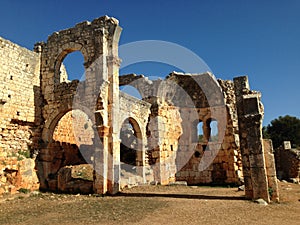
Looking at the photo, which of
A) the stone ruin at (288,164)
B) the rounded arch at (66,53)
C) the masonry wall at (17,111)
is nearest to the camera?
the masonry wall at (17,111)

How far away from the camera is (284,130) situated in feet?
115

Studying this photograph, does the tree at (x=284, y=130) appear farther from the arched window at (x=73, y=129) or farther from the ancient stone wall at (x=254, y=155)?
the ancient stone wall at (x=254, y=155)

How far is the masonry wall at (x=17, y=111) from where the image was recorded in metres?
11.5

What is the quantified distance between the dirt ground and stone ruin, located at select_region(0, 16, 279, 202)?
4.09 feet

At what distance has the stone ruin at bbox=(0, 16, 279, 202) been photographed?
11023mm

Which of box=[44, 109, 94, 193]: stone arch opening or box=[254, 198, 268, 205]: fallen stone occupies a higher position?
box=[44, 109, 94, 193]: stone arch opening

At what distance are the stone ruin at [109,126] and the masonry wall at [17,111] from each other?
0.04 metres

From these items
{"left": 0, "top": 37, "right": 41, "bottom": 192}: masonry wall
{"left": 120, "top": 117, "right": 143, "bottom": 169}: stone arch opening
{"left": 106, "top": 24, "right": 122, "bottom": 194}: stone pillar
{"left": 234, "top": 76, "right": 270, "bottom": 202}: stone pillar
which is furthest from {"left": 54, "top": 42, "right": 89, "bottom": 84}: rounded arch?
{"left": 234, "top": 76, "right": 270, "bottom": 202}: stone pillar

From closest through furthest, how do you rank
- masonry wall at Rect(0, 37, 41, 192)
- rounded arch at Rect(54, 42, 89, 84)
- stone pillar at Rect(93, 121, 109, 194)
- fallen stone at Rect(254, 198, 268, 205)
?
fallen stone at Rect(254, 198, 268, 205)
stone pillar at Rect(93, 121, 109, 194)
masonry wall at Rect(0, 37, 41, 192)
rounded arch at Rect(54, 42, 89, 84)

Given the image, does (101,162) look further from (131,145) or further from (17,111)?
(131,145)

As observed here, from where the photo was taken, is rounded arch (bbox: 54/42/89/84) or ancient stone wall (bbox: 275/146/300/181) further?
ancient stone wall (bbox: 275/146/300/181)

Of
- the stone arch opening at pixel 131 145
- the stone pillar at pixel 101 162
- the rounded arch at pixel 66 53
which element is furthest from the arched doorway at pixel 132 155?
the rounded arch at pixel 66 53

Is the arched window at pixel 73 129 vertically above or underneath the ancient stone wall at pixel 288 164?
above

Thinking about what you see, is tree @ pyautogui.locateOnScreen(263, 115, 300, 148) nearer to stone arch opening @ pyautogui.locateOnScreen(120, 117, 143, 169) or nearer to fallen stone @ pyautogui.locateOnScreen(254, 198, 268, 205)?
stone arch opening @ pyautogui.locateOnScreen(120, 117, 143, 169)
